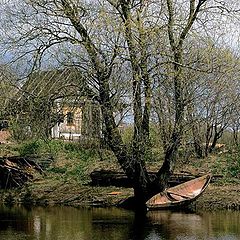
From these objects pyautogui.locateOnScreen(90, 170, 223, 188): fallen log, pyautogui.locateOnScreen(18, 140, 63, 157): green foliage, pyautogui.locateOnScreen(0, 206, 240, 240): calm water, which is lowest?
pyautogui.locateOnScreen(0, 206, 240, 240): calm water

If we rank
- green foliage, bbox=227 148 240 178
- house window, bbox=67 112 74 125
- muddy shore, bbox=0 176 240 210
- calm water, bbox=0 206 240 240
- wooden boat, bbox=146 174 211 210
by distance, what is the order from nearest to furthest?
calm water, bbox=0 206 240 240, house window, bbox=67 112 74 125, wooden boat, bbox=146 174 211 210, muddy shore, bbox=0 176 240 210, green foliage, bbox=227 148 240 178

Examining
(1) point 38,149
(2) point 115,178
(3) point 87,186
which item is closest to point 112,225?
(2) point 115,178

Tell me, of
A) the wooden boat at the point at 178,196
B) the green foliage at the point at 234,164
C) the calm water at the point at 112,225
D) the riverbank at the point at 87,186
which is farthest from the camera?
the green foliage at the point at 234,164

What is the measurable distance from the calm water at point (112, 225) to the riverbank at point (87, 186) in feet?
5.06

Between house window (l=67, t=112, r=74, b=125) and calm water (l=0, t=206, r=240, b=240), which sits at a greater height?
house window (l=67, t=112, r=74, b=125)

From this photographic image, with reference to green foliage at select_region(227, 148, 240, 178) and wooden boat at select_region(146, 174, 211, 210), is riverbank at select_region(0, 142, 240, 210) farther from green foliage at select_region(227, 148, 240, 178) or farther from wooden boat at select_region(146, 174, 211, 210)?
wooden boat at select_region(146, 174, 211, 210)

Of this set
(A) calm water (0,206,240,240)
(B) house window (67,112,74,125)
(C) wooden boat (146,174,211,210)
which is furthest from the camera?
(C) wooden boat (146,174,211,210)

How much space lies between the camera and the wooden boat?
2045cm

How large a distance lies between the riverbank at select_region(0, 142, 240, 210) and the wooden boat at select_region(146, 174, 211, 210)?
1.47 feet

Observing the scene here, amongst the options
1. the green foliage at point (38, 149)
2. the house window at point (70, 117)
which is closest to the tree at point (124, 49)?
the house window at point (70, 117)

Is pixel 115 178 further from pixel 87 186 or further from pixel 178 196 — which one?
pixel 178 196

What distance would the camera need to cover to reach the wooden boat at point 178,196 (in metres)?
20.5

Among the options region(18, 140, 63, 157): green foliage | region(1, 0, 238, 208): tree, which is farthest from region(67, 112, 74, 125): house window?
region(18, 140, 63, 157): green foliage

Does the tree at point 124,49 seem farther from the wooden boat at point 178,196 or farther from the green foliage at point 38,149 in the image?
the green foliage at point 38,149
